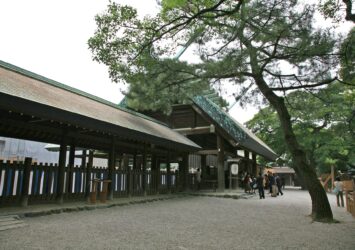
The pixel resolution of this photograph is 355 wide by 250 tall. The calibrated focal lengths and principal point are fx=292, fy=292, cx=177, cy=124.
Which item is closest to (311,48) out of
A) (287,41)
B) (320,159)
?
(287,41)

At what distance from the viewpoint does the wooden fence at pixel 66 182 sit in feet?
25.0

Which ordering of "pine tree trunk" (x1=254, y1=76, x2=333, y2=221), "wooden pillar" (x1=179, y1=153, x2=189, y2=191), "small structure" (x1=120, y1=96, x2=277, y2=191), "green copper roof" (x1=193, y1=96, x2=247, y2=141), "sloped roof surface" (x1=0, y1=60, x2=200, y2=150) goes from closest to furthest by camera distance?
"sloped roof surface" (x1=0, y1=60, x2=200, y2=150) < "pine tree trunk" (x1=254, y1=76, x2=333, y2=221) < "green copper roof" (x1=193, y1=96, x2=247, y2=141) < "small structure" (x1=120, y1=96, x2=277, y2=191) < "wooden pillar" (x1=179, y1=153, x2=189, y2=191)

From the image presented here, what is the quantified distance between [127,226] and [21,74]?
6.23m

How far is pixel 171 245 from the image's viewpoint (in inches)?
189

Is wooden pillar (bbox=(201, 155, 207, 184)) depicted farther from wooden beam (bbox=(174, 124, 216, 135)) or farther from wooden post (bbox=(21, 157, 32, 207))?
wooden post (bbox=(21, 157, 32, 207))

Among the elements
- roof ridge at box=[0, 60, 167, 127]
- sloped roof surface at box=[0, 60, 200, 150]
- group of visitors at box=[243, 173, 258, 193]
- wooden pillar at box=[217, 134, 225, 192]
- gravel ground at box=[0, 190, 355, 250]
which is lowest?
gravel ground at box=[0, 190, 355, 250]

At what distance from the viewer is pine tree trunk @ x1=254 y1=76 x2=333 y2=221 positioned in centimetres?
800

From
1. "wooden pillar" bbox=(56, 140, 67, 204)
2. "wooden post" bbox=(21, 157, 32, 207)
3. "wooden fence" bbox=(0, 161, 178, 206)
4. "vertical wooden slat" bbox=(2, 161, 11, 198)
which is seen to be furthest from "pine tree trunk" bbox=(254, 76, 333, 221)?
"vertical wooden slat" bbox=(2, 161, 11, 198)

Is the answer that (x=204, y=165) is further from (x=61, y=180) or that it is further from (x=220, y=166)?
(x=61, y=180)

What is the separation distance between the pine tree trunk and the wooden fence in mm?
6297

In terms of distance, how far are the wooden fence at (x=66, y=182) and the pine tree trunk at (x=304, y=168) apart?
630cm

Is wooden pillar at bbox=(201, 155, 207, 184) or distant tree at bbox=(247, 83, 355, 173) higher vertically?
distant tree at bbox=(247, 83, 355, 173)

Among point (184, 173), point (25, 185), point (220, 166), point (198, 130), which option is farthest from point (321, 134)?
point (25, 185)

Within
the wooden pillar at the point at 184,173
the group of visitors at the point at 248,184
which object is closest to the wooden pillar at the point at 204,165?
the group of visitors at the point at 248,184
